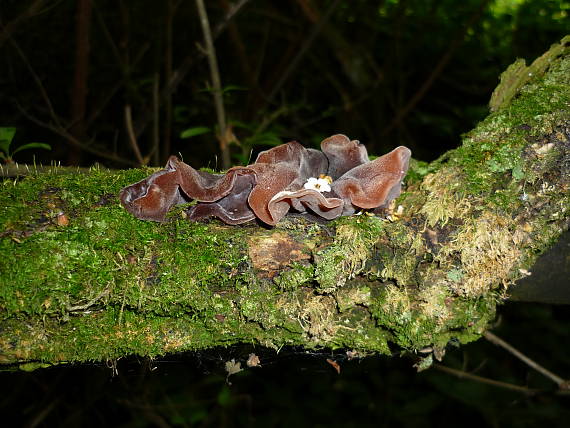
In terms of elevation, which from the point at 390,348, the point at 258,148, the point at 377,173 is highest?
the point at 377,173

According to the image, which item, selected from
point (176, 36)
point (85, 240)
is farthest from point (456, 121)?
point (85, 240)

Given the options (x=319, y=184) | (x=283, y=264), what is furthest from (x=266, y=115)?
(x=283, y=264)

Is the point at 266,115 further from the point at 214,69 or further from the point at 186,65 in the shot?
the point at 214,69

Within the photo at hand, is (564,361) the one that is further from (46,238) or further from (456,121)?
(46,238)

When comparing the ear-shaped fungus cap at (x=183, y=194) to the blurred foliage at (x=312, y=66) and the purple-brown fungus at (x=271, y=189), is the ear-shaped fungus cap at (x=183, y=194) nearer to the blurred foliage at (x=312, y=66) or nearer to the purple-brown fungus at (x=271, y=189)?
the purple-brown fungus at (x=271, y=189)

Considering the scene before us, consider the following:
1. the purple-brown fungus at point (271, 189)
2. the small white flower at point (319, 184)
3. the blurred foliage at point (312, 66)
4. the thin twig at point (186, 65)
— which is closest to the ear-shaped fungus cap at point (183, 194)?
the purple-brown fungus at point (271, 189)

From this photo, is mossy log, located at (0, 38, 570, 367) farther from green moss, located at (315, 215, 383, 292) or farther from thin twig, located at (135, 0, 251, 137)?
thin twig, located at (135, 0, 251, 137)

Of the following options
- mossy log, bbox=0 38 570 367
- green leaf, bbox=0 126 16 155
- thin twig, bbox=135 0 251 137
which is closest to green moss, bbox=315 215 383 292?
mossy log, bbox=0 38 570 367
